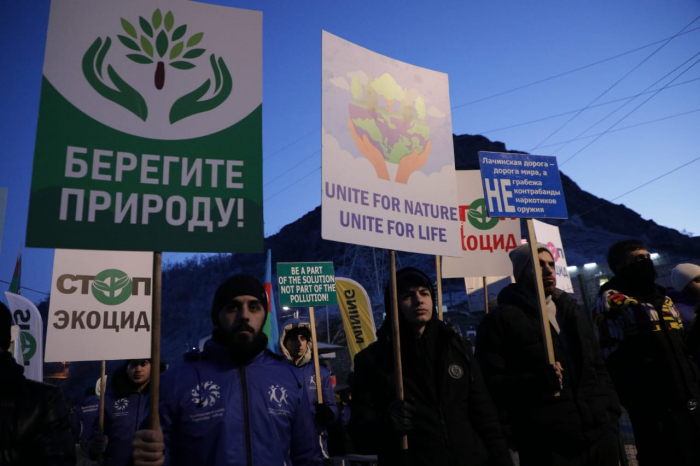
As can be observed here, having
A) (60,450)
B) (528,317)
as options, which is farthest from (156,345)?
(528,317)

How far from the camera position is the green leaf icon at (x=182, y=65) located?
9.68ft

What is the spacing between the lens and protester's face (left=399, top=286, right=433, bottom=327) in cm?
334

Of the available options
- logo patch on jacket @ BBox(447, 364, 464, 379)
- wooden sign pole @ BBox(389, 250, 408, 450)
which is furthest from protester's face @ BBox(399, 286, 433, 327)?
logo patch on jacket @ BBox(447, 364, 464, 379)

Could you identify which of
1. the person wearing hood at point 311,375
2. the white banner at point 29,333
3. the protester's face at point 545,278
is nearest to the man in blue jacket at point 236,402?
the protester's face at point 545,278

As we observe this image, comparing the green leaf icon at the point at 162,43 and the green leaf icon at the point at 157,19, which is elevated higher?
the green leaf icon at the point at 157,19

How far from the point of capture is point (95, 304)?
537cm

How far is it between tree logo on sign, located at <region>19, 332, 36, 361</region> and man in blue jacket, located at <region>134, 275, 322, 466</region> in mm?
5252

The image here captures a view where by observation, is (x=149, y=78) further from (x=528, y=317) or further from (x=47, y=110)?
(x=528, y=317)

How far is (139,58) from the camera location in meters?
2.87

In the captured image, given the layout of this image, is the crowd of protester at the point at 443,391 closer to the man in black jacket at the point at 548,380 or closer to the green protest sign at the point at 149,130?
the man in black jacket at the point at 548,380

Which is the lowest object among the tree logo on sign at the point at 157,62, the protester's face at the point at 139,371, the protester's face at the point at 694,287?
the protester's face at the point at 139,371

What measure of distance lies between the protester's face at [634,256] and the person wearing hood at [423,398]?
1758 mm

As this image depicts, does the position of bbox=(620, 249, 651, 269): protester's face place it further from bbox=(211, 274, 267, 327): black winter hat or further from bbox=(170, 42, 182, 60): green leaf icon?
bbox=(170, 42, 182, 60): green leaf icon

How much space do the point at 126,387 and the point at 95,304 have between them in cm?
92
